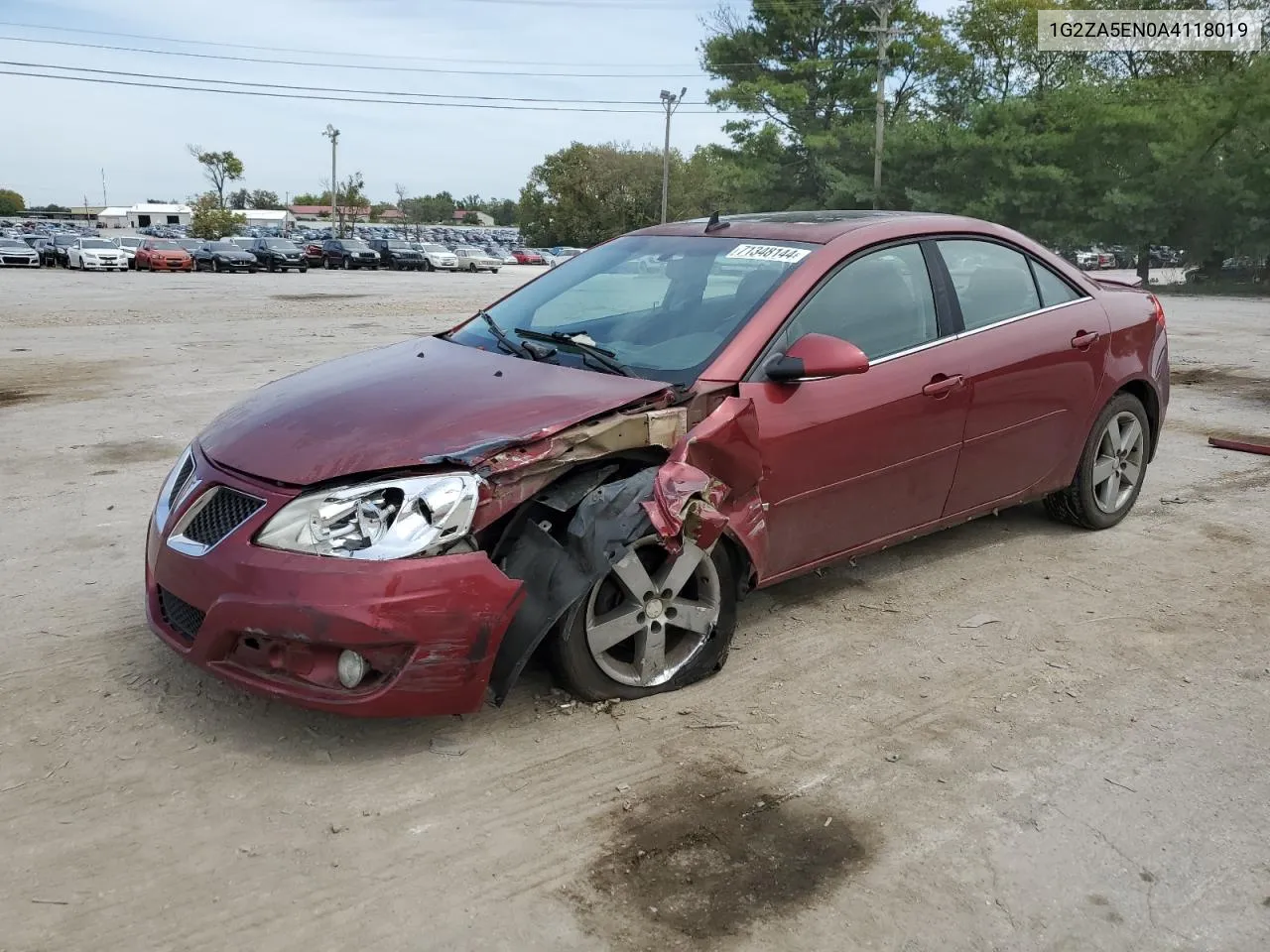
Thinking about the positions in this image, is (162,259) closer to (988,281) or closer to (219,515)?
(988,281)

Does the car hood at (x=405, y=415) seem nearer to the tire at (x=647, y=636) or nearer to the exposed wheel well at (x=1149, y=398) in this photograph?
the tire at (x=647, y=636)

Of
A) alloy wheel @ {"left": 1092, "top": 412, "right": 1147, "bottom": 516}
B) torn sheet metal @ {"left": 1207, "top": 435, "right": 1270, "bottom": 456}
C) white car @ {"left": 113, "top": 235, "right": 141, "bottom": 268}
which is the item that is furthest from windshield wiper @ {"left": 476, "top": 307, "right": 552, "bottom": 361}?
white car @ {"left": 113, "top": 235, "right": 141, "bottom": 268}

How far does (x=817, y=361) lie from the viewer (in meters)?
3.62

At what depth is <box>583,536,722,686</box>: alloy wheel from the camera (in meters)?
3.36

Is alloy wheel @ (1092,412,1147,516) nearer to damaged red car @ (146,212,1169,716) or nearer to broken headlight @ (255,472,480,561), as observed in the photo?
damaged red car @ (146,212,1169,716)

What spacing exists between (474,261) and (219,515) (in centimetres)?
4951

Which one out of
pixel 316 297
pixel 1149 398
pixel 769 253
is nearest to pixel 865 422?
pixel 769 253

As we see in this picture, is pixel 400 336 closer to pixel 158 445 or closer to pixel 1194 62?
pixel 158 445

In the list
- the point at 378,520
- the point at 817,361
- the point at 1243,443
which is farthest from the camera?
the point at 1243,443

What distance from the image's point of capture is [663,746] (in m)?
3.26

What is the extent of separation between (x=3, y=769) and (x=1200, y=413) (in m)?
8.82

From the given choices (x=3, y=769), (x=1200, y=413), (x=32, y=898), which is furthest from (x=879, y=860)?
(x=1200, y=413)

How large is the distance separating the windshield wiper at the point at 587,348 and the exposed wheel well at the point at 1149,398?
2.92 meters

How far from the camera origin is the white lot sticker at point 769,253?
408 centimetres
